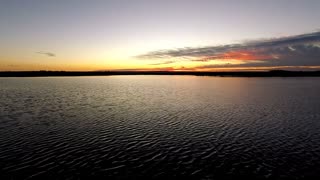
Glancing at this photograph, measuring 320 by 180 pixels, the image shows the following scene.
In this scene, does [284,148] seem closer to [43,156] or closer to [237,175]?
[237,175]

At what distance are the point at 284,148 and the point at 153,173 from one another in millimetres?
11047

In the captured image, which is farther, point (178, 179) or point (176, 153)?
point (176, 153)

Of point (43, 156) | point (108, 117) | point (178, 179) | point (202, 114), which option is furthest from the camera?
point (202, 114)

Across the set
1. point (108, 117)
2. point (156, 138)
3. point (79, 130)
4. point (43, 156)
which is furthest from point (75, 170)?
point (108, 117)

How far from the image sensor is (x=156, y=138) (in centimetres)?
2355

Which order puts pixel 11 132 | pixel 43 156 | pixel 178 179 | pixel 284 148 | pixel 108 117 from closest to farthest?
1. pixel 178 179
2. pixel 43 156
3. pixel 284 148
4. pixel 11 132
5. pixel 108 117

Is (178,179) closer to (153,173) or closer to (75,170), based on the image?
(153,173)

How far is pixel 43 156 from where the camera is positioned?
60.1ft

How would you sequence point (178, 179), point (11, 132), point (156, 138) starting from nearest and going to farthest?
point (178, 179) < point (156, 138) < point (11, 132)

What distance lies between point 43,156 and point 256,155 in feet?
47.0

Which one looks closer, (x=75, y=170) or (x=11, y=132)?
(x=75, y=170)

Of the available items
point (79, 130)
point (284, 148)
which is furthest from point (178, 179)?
point (79, 130)

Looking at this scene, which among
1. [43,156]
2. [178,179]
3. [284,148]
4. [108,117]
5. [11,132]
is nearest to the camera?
[178,179]

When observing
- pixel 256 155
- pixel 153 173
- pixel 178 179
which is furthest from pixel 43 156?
pixel 256 155
